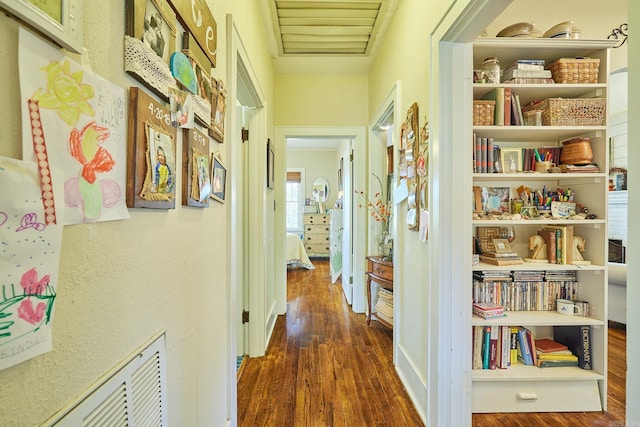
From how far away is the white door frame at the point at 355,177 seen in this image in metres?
2.99

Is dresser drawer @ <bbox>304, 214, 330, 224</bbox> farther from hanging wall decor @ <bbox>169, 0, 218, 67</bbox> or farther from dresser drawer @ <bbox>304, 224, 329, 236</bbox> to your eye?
hanging wall decor @ <bbox>169, 0, 218, 67</bbox>

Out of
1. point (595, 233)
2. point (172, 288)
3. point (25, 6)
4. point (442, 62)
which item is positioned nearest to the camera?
point (25, 6)

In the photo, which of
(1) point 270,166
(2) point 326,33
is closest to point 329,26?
(2) point 326,33

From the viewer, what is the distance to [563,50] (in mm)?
1727

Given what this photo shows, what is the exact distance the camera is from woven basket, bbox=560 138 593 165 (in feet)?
5.52

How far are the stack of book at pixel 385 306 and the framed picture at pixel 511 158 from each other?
1394 millimetres

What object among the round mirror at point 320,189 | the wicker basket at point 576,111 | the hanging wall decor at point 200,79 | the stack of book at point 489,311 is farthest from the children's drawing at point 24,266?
the round mirror at point 320,189

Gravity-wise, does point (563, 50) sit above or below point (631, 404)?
above

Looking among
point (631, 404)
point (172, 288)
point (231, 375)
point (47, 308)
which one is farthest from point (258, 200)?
point (631, 404)

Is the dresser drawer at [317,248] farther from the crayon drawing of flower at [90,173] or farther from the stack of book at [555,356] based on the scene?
the crayon drawing of flower at [90,173]

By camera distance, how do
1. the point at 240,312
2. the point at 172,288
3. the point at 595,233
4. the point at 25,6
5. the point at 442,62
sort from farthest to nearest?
the point at 240,312 < the point at 595,233 < the point at 442,62 < the point at 172,288 < the point at 25,6

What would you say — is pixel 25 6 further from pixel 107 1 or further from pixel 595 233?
pixel 595 233

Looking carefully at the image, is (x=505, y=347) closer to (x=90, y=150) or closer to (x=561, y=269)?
(x=561, y=269)

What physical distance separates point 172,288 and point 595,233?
2345 mm
